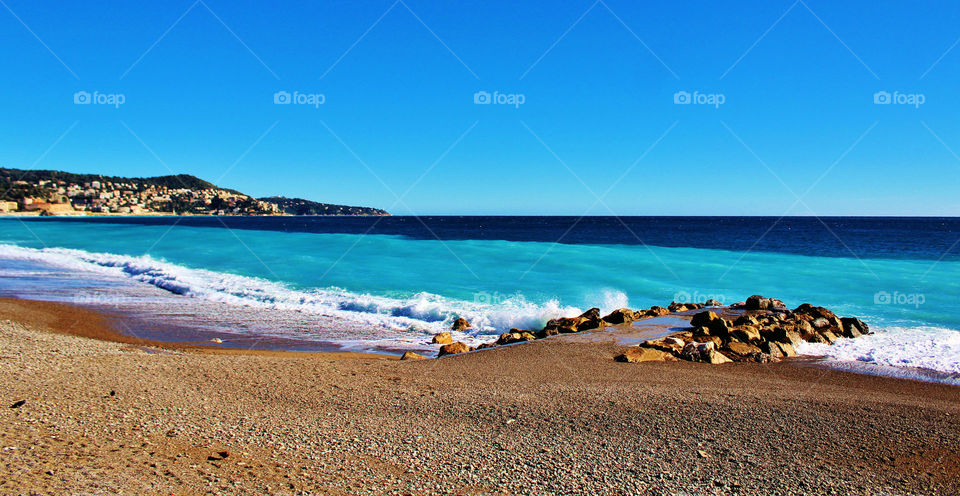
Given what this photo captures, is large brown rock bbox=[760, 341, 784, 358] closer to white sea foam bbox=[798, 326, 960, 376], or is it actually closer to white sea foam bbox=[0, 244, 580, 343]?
white sea foam bbox=[798, 326, 960, 376]

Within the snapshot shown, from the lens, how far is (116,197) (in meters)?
146

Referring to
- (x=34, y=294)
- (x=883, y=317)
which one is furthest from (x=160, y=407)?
(x=883, y=317)

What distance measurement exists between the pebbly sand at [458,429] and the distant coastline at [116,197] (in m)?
146

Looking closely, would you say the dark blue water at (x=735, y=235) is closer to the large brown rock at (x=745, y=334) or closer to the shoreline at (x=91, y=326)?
the large brown rock at (x=745, y=334)

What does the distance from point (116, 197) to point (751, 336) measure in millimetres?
171097

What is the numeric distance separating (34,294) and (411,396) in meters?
17.9

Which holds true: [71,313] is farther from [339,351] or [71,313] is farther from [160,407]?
[160,407]

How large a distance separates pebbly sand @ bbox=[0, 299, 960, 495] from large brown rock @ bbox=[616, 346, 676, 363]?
490mm

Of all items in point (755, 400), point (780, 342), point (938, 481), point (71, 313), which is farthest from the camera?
point (71, 313)

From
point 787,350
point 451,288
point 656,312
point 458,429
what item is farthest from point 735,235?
point 458,429

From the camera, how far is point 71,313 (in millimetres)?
14961

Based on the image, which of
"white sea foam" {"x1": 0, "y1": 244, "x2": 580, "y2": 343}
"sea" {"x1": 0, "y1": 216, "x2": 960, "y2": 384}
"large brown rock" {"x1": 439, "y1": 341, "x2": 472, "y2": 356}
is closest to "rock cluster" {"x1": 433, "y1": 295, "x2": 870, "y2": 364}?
"large brown rock" {"x1": 439, "y1": 341, "x2": 472, "y2": 356}

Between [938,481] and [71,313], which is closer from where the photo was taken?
[938,481]

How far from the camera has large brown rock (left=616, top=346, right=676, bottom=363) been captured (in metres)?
9.60
